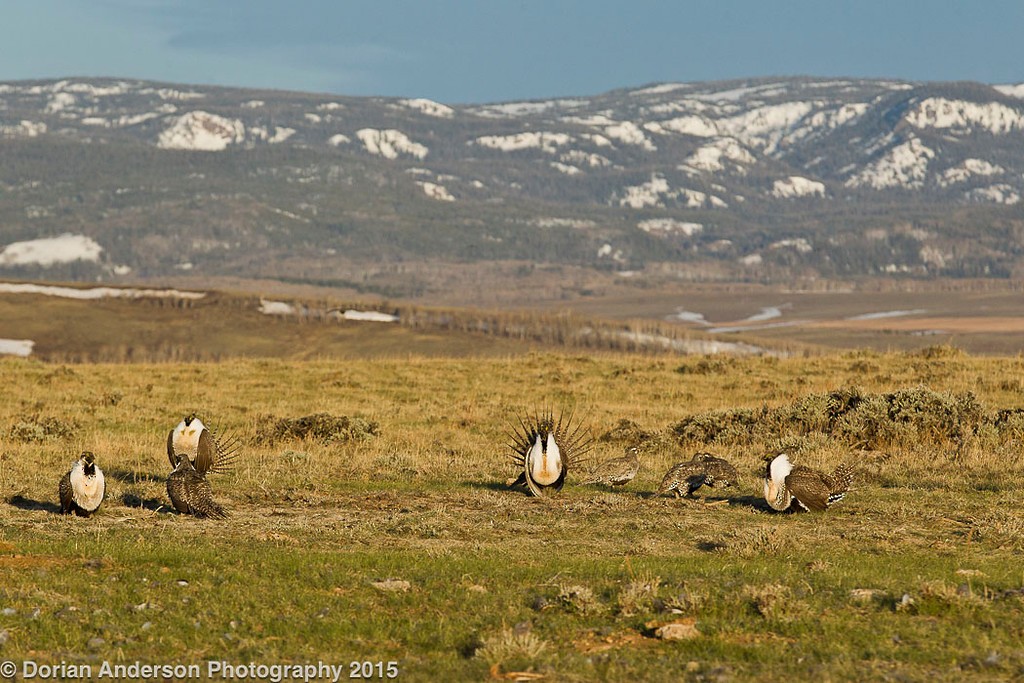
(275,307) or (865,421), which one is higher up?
(275,307)

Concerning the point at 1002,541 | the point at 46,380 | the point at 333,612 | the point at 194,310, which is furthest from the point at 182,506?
the point at 194,310

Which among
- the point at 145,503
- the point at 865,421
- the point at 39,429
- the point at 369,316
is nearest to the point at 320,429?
the point at 39,429

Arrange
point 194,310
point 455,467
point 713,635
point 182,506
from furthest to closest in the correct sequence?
point 194,310, point 455,467, point 182,506, point 713,635

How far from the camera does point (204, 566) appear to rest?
498 inches

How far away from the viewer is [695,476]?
18609 millimetres

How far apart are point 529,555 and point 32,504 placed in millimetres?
7493

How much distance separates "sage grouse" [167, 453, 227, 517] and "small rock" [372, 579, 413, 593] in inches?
193

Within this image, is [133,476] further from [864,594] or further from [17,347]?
[17,347]

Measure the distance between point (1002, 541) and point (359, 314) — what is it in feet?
300

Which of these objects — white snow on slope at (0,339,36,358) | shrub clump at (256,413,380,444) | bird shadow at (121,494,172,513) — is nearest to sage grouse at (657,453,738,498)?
bird shadow at (121,494,172,513)

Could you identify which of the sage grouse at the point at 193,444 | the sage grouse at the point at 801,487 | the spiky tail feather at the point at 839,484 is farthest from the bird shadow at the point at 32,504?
the spiky tail feather at the point at 839,484

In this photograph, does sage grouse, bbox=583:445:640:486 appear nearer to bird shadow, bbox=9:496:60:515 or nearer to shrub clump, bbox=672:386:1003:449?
shrub clump, bbox=672:386:1003:449

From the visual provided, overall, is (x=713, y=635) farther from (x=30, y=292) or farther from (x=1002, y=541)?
(x=30, y=292)

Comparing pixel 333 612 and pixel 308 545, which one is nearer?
pixel 333 612
